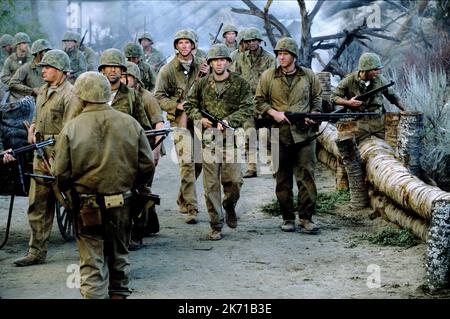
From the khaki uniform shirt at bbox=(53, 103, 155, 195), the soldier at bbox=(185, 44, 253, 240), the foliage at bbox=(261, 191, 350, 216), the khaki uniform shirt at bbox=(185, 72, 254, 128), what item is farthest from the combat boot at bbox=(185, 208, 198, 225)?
the khaki uniform shirt at bbox=(53, 103, 155, 195)

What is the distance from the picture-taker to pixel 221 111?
10484 millimetres

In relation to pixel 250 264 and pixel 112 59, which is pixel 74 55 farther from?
pixel 250 264

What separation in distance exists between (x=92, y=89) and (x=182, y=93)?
437 cm

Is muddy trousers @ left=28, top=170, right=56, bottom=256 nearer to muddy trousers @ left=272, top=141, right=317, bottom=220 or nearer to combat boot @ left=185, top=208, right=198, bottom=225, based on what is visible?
combat boot @ left=185, top=208, right=198, bottom=225

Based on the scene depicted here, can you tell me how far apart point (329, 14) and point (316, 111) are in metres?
21.5

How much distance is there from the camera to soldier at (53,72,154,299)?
23.9 ft

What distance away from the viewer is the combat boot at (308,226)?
10742 millimetres

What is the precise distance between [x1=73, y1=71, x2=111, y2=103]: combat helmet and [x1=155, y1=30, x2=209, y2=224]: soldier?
13.3ft

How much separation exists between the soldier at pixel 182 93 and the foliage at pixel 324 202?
3.43 feet

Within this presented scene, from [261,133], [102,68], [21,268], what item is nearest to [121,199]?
[21,268]

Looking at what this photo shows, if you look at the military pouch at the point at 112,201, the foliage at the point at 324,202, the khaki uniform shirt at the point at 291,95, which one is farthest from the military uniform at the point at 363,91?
the military pouch at the point at 112,201

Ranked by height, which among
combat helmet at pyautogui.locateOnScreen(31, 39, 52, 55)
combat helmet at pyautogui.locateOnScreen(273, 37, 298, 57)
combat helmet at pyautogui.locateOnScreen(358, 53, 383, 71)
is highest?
combat helmet at pyautogui.locateOnScreen(273, 37, 298, 57)
